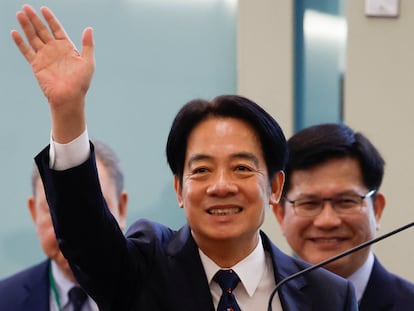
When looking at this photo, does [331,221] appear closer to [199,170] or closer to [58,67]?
[199,170]

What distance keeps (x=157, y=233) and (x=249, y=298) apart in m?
0.23

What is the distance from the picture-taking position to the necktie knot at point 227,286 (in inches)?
88.5

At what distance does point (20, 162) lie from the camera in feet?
12.9

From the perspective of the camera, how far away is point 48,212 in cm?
300

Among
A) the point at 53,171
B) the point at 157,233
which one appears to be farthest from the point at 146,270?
A: the point at 53,171

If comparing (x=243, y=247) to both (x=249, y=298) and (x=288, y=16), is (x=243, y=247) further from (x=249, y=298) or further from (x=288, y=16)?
(x=288, y=16)

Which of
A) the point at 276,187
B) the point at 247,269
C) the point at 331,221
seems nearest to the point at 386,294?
the point at 331,221

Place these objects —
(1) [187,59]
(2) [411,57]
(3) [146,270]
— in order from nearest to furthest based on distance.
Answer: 1. (3) [146,270]
2. (2) [411,57]
3. (1) [187,59]

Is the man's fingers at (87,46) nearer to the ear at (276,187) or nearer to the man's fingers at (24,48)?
the man's fingers at (24,48)

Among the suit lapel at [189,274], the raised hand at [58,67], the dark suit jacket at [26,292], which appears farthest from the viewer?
the dark suit jacket at [26,292]

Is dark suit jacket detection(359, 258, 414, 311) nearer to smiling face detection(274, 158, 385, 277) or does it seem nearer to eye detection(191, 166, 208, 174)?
smiling face detection(274, 158, 385, 277)

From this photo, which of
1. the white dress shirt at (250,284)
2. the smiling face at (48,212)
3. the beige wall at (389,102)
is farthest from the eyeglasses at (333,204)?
the beige wall at (389,102)

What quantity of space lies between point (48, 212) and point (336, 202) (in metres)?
0.74

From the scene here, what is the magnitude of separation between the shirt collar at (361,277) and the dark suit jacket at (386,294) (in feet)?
0.04
